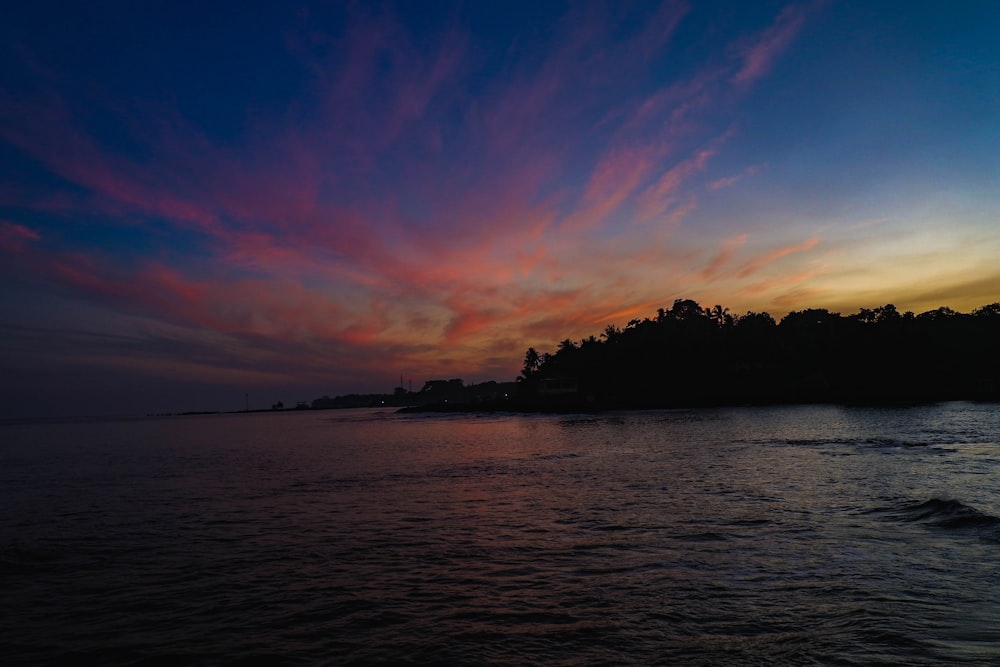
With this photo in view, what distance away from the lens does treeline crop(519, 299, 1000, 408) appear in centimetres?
14312

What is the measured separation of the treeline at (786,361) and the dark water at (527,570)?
417ft

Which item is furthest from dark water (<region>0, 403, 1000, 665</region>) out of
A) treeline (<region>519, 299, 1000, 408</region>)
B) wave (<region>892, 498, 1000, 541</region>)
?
treeline (<region>519, 299, 1000, 408</region>)

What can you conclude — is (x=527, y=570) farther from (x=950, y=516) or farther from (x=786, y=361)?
(x=786, y=361)

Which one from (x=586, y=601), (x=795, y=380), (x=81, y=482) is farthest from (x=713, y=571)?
(x=795, y=380)

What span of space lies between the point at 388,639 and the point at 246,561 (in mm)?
7564

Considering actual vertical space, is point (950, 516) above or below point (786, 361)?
below

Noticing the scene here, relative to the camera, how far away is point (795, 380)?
16050 cm

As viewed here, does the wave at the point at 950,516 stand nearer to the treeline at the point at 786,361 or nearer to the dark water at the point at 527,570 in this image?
the dark water at the point at 527,570

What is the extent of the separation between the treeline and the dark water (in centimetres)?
12713

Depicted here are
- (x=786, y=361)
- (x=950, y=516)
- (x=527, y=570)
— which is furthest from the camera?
(x=786, y=361)

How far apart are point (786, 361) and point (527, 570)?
171m

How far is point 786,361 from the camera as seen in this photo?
537 ft

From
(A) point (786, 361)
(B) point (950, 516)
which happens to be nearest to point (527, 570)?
(B) point (950, 516)

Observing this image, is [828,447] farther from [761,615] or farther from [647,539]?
[761,615]
